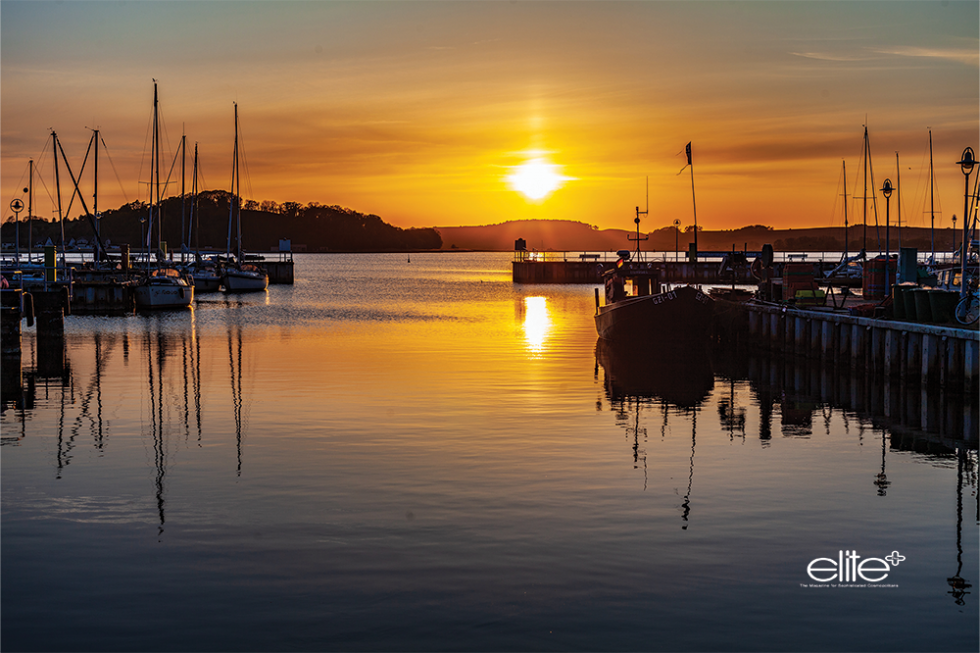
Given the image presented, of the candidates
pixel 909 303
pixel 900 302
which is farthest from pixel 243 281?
pixel 909 303

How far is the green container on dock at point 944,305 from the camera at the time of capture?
1190 inches

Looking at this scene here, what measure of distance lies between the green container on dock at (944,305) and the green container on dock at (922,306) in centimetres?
41

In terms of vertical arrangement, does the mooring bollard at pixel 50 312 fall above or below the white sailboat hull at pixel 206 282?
below

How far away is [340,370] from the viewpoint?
36.3 metres

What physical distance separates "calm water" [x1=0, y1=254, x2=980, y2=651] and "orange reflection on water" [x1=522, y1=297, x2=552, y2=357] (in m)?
14.7

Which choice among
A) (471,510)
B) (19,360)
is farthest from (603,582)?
(19,360)

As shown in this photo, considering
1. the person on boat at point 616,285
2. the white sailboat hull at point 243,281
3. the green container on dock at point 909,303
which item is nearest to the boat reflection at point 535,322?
the person on boat at point 616,285

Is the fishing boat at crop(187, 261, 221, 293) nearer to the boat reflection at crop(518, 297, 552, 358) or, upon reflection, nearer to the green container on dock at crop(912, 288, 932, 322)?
the boat reflection at crop(518, 297, 552, 358)

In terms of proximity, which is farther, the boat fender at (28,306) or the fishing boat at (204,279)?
the fishing boat at (204,279)

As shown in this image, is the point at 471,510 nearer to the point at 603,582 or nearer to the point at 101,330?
the point at 603,582

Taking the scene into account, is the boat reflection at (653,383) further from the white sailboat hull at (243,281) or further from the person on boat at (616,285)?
the white sailboat hull at (243,281)

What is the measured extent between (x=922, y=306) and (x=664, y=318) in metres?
16.1

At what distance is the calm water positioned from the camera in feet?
34.9

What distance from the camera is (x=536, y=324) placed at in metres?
63.7
